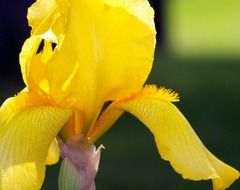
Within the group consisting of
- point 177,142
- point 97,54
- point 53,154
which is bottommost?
point 53,154

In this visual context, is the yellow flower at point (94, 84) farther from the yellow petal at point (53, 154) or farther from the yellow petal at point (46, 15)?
the yellow petal at point (53, 154)

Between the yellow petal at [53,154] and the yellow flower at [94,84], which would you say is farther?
the yellow petal at [53,154]

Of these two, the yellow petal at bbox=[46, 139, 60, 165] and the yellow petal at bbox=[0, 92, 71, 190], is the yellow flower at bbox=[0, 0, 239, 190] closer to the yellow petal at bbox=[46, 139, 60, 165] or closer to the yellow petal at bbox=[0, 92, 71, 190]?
the yellow petal at bbox=[0, 92, 71, 190]

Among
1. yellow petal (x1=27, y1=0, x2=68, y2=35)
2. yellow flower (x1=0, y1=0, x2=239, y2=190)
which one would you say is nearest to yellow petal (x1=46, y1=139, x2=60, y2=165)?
yellow flower (x1=0, y1=0, x2=239, y2=190)

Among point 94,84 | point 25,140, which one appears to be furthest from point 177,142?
point 25,140

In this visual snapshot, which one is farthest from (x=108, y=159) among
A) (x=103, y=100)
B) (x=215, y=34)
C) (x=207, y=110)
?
(x=215, y=34)

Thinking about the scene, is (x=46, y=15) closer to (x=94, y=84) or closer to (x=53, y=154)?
(x=94, y=84)

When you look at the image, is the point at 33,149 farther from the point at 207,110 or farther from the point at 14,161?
the point at 207,110

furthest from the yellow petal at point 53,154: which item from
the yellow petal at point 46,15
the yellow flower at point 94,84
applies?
the yellow petal at point 46,15
